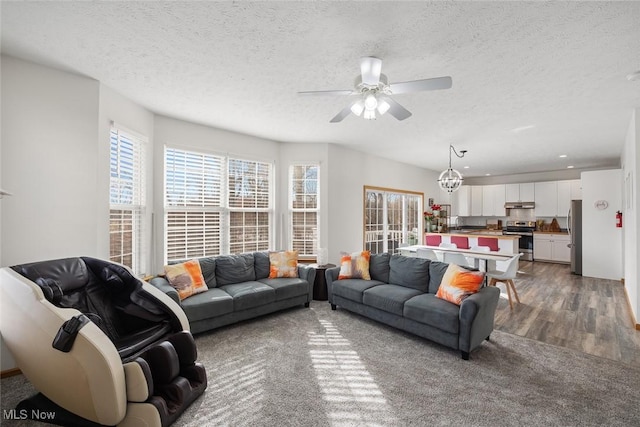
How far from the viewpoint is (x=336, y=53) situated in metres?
2.36

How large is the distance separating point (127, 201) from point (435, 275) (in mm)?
3943

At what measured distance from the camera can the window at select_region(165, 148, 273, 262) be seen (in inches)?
164

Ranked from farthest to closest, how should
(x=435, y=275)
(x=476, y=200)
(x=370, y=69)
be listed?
(x=476, y=200) → (x=435, y=275) → (x=370, y=69)

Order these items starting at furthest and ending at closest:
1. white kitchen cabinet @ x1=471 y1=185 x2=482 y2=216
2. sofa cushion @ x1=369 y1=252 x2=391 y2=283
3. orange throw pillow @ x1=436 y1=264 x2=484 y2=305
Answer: white kitchen cabinet @ x1=471 y1=185 x2=482 y2=216 → sofa cushion @ x1=369 y1=252 x2=391 y2=283 → orange throw pillow @ x1=436 y1=264 x2=484 y2=305

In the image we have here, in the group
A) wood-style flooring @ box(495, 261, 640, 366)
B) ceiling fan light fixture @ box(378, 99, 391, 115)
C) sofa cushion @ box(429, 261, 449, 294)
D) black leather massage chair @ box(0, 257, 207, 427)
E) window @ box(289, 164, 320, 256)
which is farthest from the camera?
window @ box(289, 164, 320, 256)

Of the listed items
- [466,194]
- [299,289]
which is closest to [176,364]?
[299,289]

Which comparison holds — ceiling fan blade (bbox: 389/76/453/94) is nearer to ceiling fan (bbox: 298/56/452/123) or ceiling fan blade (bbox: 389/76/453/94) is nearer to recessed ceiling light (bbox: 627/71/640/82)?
ceiling fan (bbox: 298/56/452/123)

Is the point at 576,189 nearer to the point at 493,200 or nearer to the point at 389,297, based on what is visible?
the point at 493,200

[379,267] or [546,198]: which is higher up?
[546,198]

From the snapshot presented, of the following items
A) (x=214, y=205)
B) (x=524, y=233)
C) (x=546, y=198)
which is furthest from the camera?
(x=524, y=233)

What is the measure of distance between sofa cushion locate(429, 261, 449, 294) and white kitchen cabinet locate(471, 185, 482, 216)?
22.6 feet

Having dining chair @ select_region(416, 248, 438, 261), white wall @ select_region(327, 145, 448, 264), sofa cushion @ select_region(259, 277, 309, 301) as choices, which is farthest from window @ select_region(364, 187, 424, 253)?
sofa cushion @ select_region(259, 277, 309, 301)

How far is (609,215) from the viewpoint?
606 centimetres

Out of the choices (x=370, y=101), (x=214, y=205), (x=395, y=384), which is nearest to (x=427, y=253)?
(x=395, y=384)
